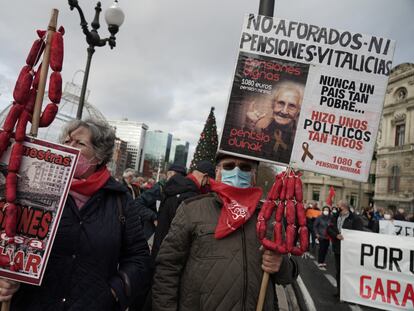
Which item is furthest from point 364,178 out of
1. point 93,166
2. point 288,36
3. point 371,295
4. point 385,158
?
point 385,158

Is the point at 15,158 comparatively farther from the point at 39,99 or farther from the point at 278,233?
the point at 278,233

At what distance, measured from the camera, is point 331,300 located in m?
6.65

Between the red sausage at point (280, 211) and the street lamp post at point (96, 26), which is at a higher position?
the street lamp post at point (96, 26)

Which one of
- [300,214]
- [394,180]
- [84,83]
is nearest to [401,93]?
[394,180]

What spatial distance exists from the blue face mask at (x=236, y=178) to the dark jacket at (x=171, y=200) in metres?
1.36

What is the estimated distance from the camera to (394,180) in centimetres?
4103

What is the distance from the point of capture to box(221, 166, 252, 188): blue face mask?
8.45ft

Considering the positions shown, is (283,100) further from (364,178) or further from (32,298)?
(32,298)

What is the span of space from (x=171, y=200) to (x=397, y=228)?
358 inches

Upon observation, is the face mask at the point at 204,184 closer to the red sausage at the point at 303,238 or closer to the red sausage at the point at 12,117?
the red sausage at the point at 303,238

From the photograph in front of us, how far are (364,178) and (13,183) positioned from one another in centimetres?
256

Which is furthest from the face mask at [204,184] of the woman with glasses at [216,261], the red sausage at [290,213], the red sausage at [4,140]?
the red sausage at [4,140]

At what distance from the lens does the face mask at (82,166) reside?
217 cm

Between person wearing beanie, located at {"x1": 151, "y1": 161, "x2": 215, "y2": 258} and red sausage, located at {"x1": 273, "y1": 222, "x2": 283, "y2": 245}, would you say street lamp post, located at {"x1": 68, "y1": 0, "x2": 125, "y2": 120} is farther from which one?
red sausage, located at {"x1": 273, "y1": 222, "x2": 283, "y2": 245}
